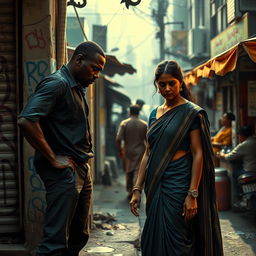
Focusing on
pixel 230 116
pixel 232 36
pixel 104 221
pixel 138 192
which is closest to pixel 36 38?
pixel 138 192

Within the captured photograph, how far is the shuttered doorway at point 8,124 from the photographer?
5770mm

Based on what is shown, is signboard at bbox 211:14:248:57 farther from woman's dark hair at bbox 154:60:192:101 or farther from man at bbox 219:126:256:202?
woman's dark hair at bbox 154:60:192:101

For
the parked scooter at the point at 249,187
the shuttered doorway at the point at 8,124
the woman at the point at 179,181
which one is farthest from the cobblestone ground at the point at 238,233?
the shuttered doorway at the point at 8,124

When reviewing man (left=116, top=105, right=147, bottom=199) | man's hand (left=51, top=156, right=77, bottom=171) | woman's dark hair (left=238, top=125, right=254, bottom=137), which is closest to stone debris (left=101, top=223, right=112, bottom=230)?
woman's dark hair (left=238, top=125, right=254, bottom=137)

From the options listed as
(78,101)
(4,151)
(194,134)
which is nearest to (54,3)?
(4,151)

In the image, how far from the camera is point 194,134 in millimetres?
4090

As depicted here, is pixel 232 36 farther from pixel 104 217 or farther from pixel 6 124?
pixel 6 124

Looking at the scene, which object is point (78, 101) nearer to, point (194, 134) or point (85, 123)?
point (85, 123)

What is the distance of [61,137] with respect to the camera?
409 centimetres

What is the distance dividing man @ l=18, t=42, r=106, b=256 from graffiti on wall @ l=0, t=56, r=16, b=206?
1.74 m

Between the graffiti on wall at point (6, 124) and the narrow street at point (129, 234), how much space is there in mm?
1378

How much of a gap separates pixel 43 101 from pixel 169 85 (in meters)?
1.01

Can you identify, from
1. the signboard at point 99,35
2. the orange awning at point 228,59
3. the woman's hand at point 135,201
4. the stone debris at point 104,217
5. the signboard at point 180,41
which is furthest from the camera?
the signboard at point 180,41

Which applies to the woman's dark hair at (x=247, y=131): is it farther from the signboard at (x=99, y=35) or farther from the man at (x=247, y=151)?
the signboard at (x=99, y=35)
